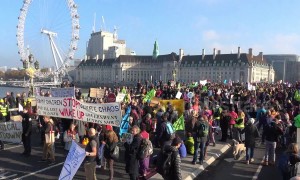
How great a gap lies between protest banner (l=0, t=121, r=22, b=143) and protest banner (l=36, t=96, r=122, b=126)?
96 cm

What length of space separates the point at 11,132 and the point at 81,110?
3.20 metres

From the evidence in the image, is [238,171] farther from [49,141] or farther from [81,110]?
[49,141]

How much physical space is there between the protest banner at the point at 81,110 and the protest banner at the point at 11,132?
0.96 meters

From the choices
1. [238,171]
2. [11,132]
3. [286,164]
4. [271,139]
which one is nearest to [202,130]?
[238,171]

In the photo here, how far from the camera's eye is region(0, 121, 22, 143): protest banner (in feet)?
39.9

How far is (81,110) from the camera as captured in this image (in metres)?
10.8

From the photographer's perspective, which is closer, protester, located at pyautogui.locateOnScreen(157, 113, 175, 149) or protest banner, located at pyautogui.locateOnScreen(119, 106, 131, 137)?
protester, located at pyautogui.locateOnScreen(157, 113, 175, 149)

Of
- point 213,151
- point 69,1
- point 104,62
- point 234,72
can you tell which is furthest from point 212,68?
point 213,151

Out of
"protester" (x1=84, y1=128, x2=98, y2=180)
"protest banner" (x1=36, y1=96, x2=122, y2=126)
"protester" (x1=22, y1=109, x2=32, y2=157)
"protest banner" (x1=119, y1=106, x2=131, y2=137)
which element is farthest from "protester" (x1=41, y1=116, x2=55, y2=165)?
"protester" (x1=84, y1=128, x2=98, y2=180)

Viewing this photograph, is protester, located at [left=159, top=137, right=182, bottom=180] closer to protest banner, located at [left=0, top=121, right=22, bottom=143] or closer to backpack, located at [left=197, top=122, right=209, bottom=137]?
backpack, located at [left=197, top=122, right=209, bottom=137]

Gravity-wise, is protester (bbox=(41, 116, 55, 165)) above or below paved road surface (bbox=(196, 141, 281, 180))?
above

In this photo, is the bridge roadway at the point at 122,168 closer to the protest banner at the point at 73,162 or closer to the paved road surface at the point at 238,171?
the paved road surface at the point at 238,171

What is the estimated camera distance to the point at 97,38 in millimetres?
169625

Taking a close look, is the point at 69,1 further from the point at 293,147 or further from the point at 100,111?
the point at 293,147
